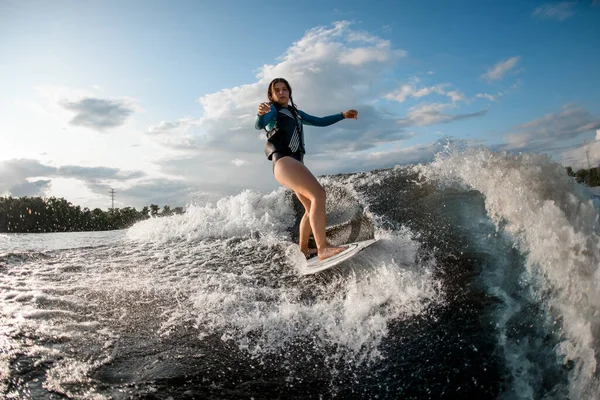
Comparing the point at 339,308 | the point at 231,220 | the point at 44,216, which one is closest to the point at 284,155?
the point at 339,308

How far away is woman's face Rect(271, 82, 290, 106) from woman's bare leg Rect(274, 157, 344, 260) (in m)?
0.83

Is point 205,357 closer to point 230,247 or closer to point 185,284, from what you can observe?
point 185,284

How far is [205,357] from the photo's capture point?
3336 mm

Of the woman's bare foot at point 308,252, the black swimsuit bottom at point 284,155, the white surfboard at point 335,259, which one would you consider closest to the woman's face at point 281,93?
the black swimsuit bottom at point 284,155

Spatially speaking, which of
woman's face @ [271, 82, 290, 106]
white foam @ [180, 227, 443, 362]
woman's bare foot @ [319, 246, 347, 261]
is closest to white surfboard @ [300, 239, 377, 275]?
woman's bare foot @ [319, 246, 347, 261]

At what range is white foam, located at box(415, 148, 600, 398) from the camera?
2.86 m

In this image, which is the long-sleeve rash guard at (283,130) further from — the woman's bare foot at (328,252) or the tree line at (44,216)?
the tree line at (44,216)

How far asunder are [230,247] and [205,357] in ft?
8.89

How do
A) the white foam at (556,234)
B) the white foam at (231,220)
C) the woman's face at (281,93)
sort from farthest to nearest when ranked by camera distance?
1. the white foam at (231,220)
2. the woman's face at (281,93)
3. the white foam at (556,234)

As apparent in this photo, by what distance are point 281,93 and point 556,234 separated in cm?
330

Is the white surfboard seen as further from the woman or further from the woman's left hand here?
the woman's left hand

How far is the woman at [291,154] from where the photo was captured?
4441 mm

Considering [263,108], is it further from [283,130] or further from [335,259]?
[335,259]

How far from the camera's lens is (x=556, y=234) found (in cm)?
338
